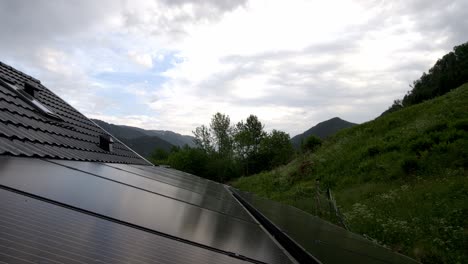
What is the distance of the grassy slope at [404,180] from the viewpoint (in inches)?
464

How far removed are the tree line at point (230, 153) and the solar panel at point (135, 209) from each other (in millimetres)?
69137

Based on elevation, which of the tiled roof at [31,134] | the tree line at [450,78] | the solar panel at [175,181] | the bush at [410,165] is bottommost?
the solar panel at [175,181]

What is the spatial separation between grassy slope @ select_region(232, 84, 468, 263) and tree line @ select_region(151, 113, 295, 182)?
123 feet

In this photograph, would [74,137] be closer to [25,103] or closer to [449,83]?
[25,103]

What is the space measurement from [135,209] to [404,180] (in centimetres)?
1947

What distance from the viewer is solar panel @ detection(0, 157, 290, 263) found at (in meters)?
2.58

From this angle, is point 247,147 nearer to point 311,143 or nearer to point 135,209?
point 311,143

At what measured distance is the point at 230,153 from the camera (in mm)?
80438

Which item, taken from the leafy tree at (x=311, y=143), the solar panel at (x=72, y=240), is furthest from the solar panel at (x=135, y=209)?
the leafy tree at (x=311, y=143)

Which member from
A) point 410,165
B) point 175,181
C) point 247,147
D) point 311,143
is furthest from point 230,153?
point 175,181

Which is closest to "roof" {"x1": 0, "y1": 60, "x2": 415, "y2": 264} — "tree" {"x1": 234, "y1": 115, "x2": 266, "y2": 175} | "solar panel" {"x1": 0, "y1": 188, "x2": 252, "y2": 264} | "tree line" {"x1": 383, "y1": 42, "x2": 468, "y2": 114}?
"solar panel" {"x1": 0, "y1": 188, "x2": 252, "y2": 264}

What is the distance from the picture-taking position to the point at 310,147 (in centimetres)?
4450

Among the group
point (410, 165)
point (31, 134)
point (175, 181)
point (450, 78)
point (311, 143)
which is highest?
point (450, 78)

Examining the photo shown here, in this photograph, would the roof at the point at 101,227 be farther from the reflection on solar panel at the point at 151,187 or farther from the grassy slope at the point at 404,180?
the grassy slope at the point at 404,180
